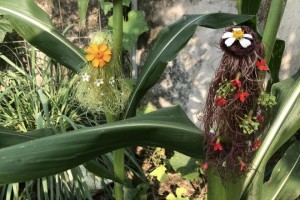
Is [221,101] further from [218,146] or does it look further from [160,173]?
[160,173]

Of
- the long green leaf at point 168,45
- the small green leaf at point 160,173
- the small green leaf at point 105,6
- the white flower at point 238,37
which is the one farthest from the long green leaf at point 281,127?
the small green leaf at point 105,6

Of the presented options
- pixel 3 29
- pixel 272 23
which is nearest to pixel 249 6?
pixel 272 23

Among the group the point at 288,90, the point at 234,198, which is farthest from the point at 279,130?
the point at 234,198

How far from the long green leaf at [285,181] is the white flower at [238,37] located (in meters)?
0.93

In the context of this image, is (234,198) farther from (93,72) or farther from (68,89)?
(68,89)

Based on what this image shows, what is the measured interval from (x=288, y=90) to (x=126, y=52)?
4.45 ft

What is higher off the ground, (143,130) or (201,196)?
(143,130)

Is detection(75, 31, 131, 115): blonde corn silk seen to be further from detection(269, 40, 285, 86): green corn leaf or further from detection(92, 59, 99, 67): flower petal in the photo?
detection(269, 40, 285, 86): green corn leaf

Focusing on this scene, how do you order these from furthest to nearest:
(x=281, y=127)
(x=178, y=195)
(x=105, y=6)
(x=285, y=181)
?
(x=105, y=6)
(x=178, y=195)
(x=285, y=181)
(x=281, y=127)

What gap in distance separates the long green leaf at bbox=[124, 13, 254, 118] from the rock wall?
624 mm

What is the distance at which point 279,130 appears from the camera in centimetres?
151

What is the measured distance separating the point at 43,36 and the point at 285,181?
123 cm

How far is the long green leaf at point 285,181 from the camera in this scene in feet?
5.81

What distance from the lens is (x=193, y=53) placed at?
2.49 metres
